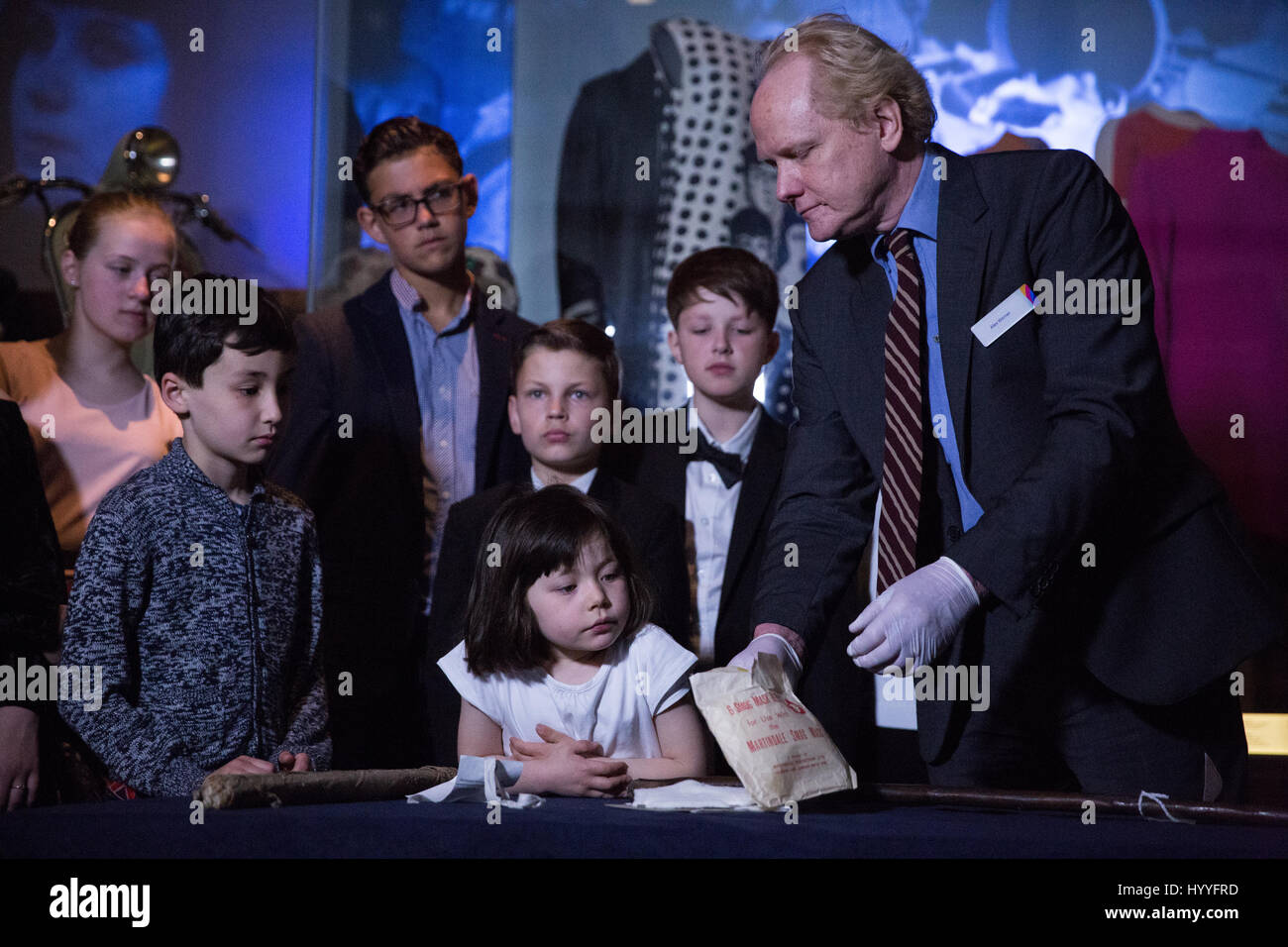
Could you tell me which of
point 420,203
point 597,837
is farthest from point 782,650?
point 420,203

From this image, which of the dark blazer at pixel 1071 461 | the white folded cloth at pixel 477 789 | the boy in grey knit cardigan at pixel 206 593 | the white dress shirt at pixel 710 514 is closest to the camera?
the white folded cloth at pixel 477 789

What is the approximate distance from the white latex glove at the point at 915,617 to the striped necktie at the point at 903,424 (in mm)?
217

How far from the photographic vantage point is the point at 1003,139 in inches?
171

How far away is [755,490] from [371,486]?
2.91ft

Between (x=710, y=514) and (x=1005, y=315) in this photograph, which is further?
(x=710, y=514)

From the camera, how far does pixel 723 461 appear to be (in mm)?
2760

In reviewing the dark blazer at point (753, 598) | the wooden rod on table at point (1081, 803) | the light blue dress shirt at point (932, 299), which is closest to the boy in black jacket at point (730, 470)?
the dark blazer at point (753, 598)

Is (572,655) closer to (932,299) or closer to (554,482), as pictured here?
(554,482)

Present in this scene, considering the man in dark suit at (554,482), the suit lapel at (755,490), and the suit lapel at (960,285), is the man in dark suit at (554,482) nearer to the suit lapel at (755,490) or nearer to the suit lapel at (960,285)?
the suit lapel at (755,490)

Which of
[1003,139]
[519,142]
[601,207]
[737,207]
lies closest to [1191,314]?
[1003,139]

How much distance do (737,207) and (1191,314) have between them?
62.2 inches

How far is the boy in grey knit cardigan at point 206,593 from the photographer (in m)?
1.92

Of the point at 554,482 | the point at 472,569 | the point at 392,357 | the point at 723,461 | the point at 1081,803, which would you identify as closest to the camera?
the point at 1081,803

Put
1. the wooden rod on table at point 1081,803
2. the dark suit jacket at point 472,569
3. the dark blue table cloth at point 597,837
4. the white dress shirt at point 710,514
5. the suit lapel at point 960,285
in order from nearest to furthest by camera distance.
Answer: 1. the dark blue table cloth at point 597,837
2. the wooden rod on table at point 1081,803
3. the suit lapel at point 960,285
4. the dark suit jacket at point 472,569
5. the white dress shirt at point 710,514
